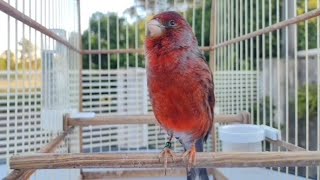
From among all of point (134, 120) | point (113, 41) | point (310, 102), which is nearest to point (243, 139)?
point (134, 120)

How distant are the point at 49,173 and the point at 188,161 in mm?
1059

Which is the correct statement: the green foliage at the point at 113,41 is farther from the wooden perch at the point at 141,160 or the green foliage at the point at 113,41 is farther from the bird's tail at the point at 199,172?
the wooden perch at the point at 141,160

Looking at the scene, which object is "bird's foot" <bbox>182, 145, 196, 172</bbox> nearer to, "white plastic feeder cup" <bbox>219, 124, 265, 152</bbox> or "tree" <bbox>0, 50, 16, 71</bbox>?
"tree" <bbox>0, 50, 16, 71</bbox>

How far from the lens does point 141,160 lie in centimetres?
144

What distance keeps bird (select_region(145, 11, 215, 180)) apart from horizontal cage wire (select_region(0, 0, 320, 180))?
8.7 inches

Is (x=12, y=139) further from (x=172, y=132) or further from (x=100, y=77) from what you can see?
(x=100, y=77)

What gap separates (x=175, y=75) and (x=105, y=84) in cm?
234

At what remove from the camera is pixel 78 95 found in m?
3.52

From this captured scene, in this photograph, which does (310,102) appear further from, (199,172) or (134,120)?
(199,172)

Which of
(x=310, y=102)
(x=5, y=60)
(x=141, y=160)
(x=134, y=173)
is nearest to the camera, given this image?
(x=141, y=160)

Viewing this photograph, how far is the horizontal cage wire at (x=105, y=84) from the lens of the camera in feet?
5.70

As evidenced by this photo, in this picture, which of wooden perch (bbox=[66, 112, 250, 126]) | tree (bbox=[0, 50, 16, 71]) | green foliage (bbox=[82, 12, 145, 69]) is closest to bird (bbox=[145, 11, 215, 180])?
tree (bbox=[0, 50, 16, 71])

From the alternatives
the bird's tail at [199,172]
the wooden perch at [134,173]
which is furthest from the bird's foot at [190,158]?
the wooden perch at [134,173]

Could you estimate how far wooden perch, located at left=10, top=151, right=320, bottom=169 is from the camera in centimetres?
140
